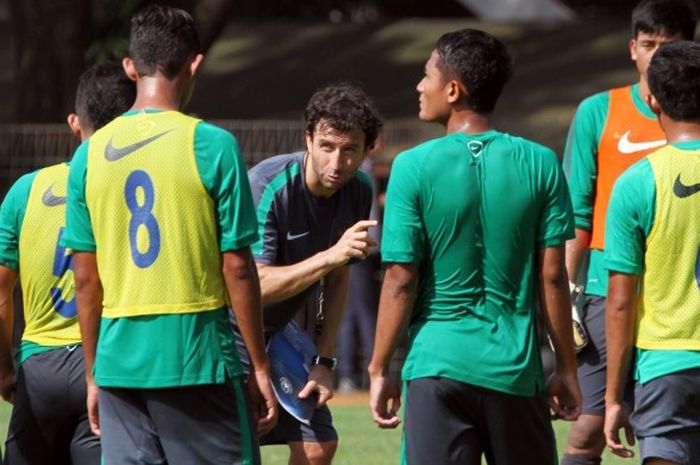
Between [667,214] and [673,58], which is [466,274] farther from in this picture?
[673,58]

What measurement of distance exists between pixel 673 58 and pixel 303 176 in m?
1.81

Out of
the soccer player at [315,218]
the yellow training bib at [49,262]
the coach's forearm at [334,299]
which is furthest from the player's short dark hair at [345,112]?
the yellow training bib at [49,262]

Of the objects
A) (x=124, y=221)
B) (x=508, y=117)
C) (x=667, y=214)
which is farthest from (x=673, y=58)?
(x=508, y=117)

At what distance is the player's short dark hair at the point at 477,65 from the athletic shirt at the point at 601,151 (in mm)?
1921

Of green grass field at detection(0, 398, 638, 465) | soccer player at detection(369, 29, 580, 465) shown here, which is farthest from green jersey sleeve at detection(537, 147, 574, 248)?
green grass field at detection(0, 398, 638, 465)

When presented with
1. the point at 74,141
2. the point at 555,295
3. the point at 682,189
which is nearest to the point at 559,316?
the point at 555,295

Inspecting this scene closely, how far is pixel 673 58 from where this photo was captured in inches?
240

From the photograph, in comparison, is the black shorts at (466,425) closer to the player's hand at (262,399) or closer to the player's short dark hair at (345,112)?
the player's hand at (262,399)

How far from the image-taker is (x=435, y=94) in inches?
234

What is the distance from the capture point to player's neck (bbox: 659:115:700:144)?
239 inches

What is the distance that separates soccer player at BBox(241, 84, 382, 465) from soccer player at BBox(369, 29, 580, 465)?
1.02 metres

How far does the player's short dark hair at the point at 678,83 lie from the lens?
6.05 meters

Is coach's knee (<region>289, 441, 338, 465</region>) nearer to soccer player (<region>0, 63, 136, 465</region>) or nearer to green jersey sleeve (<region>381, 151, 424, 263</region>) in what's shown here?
Result: soccer player (<region>0, 63, 136, 465</region>)

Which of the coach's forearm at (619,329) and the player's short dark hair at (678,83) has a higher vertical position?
the player's short dark hair at (678,83)
